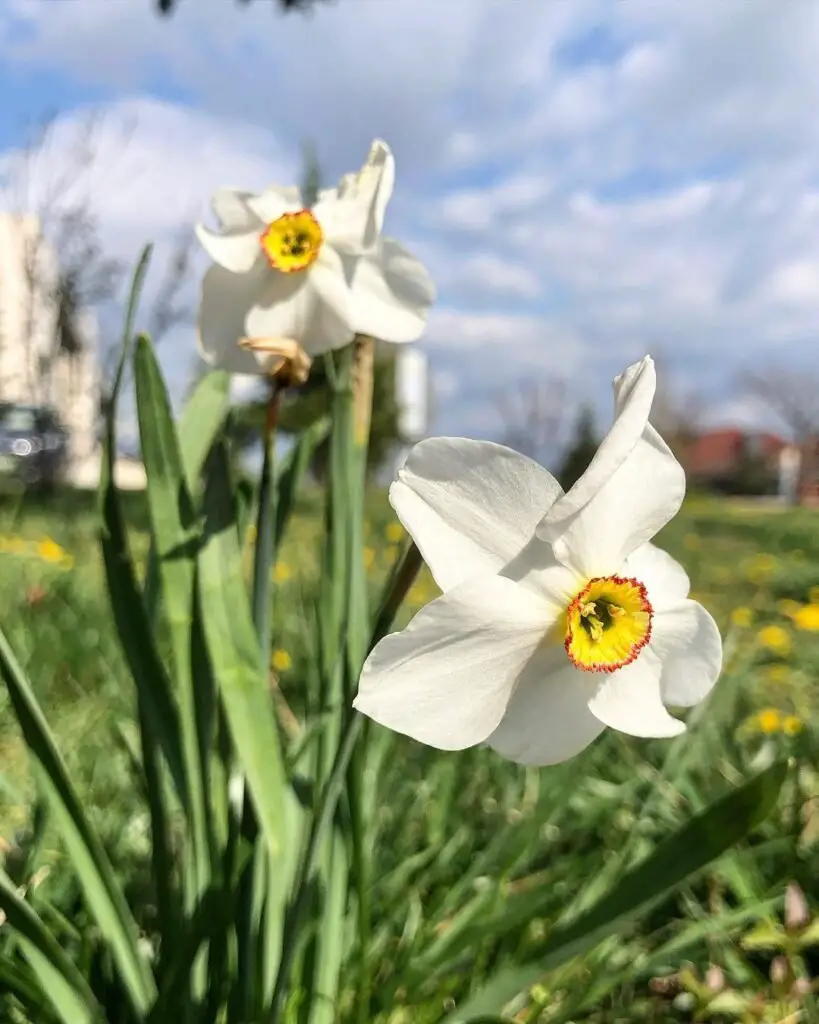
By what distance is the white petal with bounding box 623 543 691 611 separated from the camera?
64 cm

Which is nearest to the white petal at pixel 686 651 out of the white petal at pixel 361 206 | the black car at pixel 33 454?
the white petal at pixel 361 206

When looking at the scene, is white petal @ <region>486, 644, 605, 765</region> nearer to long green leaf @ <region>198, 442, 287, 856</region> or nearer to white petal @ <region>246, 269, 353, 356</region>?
long green leaf @ <region>198, 442, 287, 856</region>

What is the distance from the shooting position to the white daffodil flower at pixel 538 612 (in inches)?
21.1

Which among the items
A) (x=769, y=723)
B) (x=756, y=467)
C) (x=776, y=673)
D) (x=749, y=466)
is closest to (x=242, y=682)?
(x=769, y=723)

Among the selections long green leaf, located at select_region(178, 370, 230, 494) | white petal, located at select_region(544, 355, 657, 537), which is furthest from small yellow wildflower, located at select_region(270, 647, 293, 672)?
white petal, located at select_region(544, 355, 657, 537)

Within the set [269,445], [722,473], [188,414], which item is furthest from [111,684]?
[722,473]

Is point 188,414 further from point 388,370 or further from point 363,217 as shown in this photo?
point 388,370

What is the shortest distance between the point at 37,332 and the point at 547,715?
363 inches

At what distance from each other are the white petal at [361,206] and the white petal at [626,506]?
39cm

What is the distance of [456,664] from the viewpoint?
0.55m

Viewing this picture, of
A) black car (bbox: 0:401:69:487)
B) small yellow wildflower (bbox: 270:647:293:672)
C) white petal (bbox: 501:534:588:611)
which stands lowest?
black car (bbox: 0:401:69:487)

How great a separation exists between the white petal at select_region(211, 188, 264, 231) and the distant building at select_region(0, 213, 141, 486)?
6.49m

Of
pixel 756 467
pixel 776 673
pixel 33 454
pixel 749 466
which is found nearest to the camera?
pixel 776 673

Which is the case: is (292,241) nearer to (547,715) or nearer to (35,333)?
(547,715)
